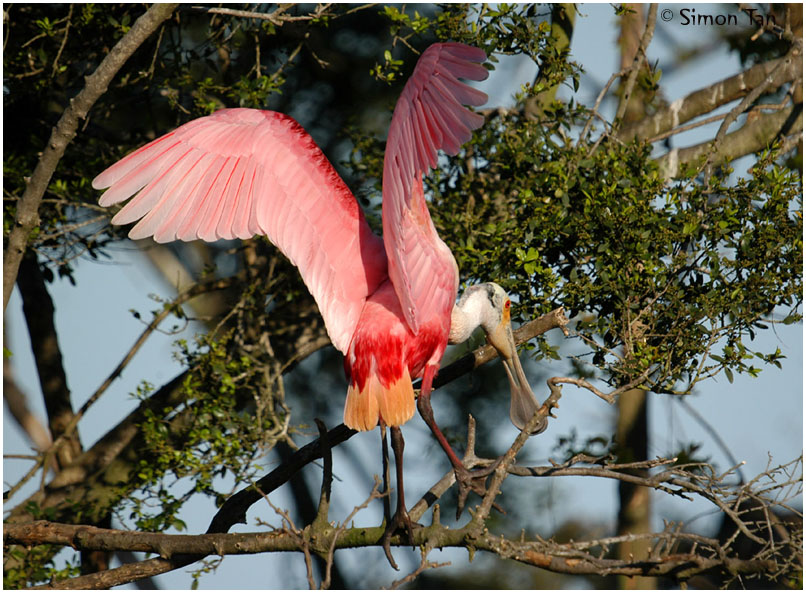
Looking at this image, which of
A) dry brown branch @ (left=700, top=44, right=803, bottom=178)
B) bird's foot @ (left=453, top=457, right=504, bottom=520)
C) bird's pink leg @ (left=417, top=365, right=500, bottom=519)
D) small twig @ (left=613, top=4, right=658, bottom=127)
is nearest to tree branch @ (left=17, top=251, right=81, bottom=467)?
bird's pink leg @ (left=417, top=365, right=500, bottom=519)

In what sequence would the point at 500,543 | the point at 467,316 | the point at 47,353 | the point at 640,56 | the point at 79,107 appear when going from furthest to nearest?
the point at 47,353 → the point at 640,56 → the point at 79,107 → the point at 467,316 → the point at 500,543

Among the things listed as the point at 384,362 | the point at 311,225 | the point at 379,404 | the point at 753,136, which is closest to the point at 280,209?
the point at 311,225

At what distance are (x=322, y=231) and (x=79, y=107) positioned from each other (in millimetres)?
1148

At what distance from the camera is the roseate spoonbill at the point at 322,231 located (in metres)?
3.57

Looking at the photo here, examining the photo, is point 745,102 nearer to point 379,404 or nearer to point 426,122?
point 426,122

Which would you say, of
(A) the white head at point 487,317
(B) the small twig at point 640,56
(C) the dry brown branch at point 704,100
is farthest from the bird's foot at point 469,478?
(C) the dry brown branch at point 704,100

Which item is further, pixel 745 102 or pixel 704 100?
pixel 704 100

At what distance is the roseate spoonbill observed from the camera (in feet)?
11.7

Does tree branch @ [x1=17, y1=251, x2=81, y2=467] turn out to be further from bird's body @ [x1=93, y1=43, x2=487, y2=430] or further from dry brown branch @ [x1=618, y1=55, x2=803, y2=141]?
dry brown branch @ [x1=618, y1=55, x2=803, y2=141]

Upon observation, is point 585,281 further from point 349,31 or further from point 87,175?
point 349,31

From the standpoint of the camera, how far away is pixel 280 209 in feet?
12.3

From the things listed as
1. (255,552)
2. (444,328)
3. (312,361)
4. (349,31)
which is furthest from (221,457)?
(349,31)

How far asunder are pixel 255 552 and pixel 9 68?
275cm

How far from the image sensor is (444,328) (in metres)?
3.72
